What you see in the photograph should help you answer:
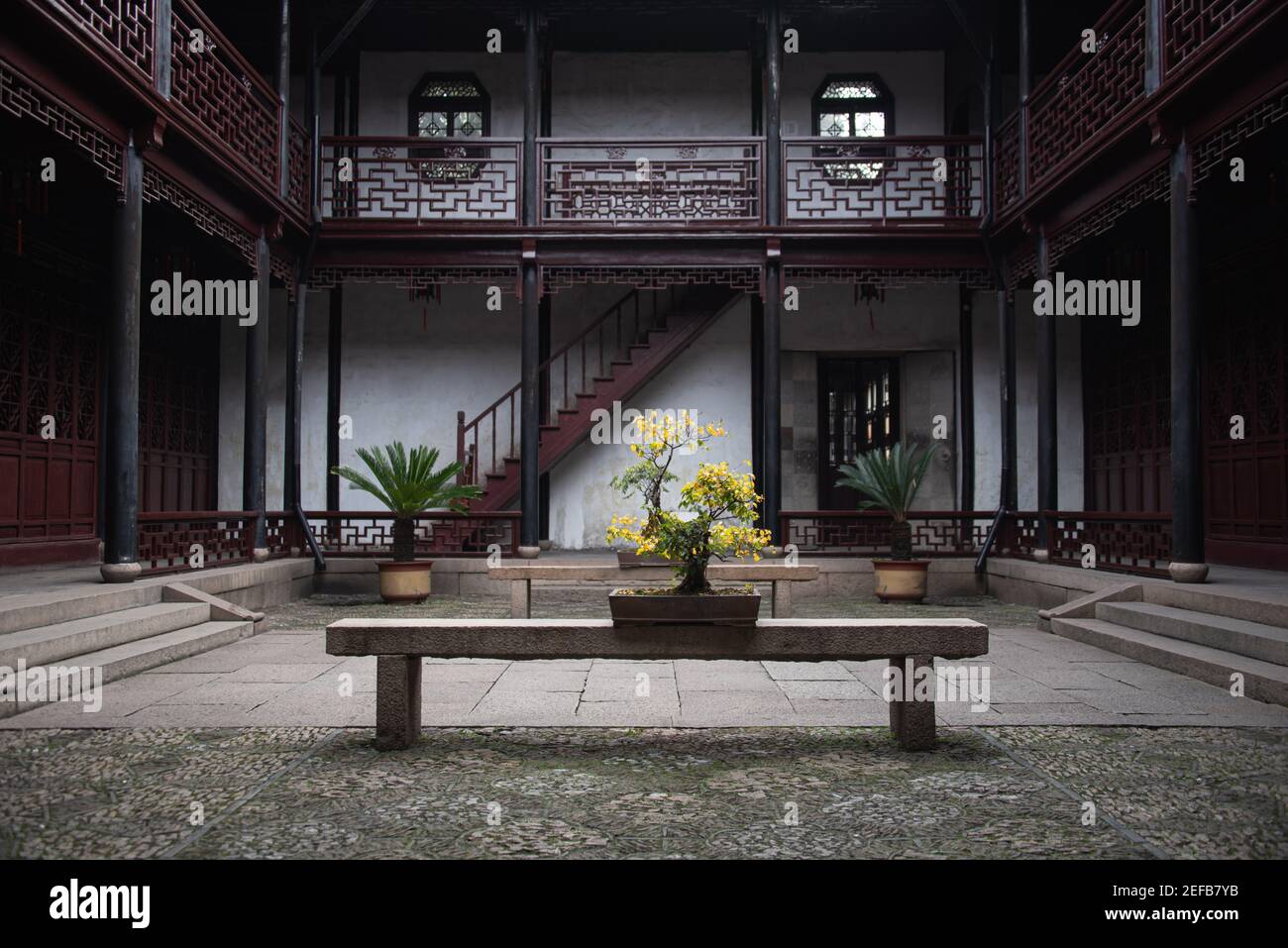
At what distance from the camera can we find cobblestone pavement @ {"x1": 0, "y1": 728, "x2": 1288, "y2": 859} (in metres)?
2.84

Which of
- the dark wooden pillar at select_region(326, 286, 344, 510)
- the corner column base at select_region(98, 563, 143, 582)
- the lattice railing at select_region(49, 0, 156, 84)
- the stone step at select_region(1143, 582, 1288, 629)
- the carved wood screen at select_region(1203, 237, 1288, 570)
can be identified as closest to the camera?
the stone step at select_region(1143, 582, 1288, 629)

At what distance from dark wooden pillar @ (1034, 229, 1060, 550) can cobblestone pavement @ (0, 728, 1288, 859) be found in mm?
5612

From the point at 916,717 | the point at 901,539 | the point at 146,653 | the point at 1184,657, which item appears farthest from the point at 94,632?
the point at 901,539

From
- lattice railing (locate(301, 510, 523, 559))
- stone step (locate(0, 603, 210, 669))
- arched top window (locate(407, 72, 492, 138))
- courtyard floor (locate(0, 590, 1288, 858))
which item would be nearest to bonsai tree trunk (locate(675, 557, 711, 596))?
courtyard floor (locate(0, 590, 1288, 858))

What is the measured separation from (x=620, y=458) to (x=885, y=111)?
574cm

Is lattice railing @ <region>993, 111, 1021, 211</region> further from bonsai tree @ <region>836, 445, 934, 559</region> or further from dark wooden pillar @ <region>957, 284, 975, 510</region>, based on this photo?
bonsai tree @ <region>836, 445, 934, 559</region>

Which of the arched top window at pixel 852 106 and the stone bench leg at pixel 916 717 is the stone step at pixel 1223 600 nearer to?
the stone bench leg at pixel 916 717

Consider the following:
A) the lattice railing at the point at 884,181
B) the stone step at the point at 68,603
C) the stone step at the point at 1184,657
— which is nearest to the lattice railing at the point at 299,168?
the stone step at the point at 68,603

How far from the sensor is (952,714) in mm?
4602

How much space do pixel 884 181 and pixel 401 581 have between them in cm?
677

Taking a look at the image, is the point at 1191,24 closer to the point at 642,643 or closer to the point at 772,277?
the point at 772,277

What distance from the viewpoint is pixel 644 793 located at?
3.34 m

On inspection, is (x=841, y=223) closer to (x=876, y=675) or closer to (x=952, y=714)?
(x=876, y=675)

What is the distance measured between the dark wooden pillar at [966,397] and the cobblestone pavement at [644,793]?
820 centimetres
